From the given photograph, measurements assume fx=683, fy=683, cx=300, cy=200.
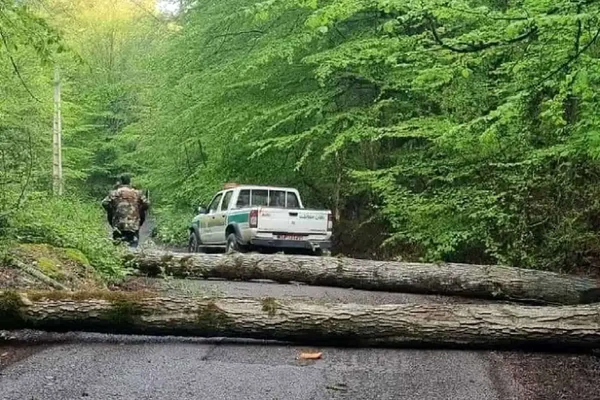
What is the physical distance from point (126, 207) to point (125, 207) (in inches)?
0.8

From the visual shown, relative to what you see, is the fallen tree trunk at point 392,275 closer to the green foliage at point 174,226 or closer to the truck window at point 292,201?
the truck window at point 292,201

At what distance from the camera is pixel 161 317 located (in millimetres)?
6734

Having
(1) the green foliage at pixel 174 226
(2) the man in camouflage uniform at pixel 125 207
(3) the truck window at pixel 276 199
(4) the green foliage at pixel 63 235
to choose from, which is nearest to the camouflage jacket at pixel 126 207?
(2) the man in camouflage uniform at pixel 125 207

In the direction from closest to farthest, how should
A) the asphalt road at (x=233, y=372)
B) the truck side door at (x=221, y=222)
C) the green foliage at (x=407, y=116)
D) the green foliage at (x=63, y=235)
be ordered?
1. the asphalt road at (x=233, y=372)
2. the green foliage at (x=407, y=116)
3. the green foliage at (x=63, y=235)
4. the truck side door at (x=221, y=222)

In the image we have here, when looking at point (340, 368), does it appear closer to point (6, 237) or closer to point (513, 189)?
point (6, 237)

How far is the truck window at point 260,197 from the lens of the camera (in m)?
17.5

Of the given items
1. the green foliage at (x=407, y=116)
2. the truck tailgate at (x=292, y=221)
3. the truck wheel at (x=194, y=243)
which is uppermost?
the green foliage at (x=407, y=116)

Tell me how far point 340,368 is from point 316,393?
869 mm

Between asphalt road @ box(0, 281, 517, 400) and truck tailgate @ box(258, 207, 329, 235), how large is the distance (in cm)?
829

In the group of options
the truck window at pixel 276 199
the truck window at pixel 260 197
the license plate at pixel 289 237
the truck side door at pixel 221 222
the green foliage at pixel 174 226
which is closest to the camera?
the license plate at pixel 289 237

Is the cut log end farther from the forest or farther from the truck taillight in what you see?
the truck taillight

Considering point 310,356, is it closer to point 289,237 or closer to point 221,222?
point 289,237

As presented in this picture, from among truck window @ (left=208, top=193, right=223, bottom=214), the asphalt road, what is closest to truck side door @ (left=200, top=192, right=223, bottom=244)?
truck window @ (left=208, top=193, right=223, bottom=214)

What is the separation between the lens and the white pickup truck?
15.4 m
